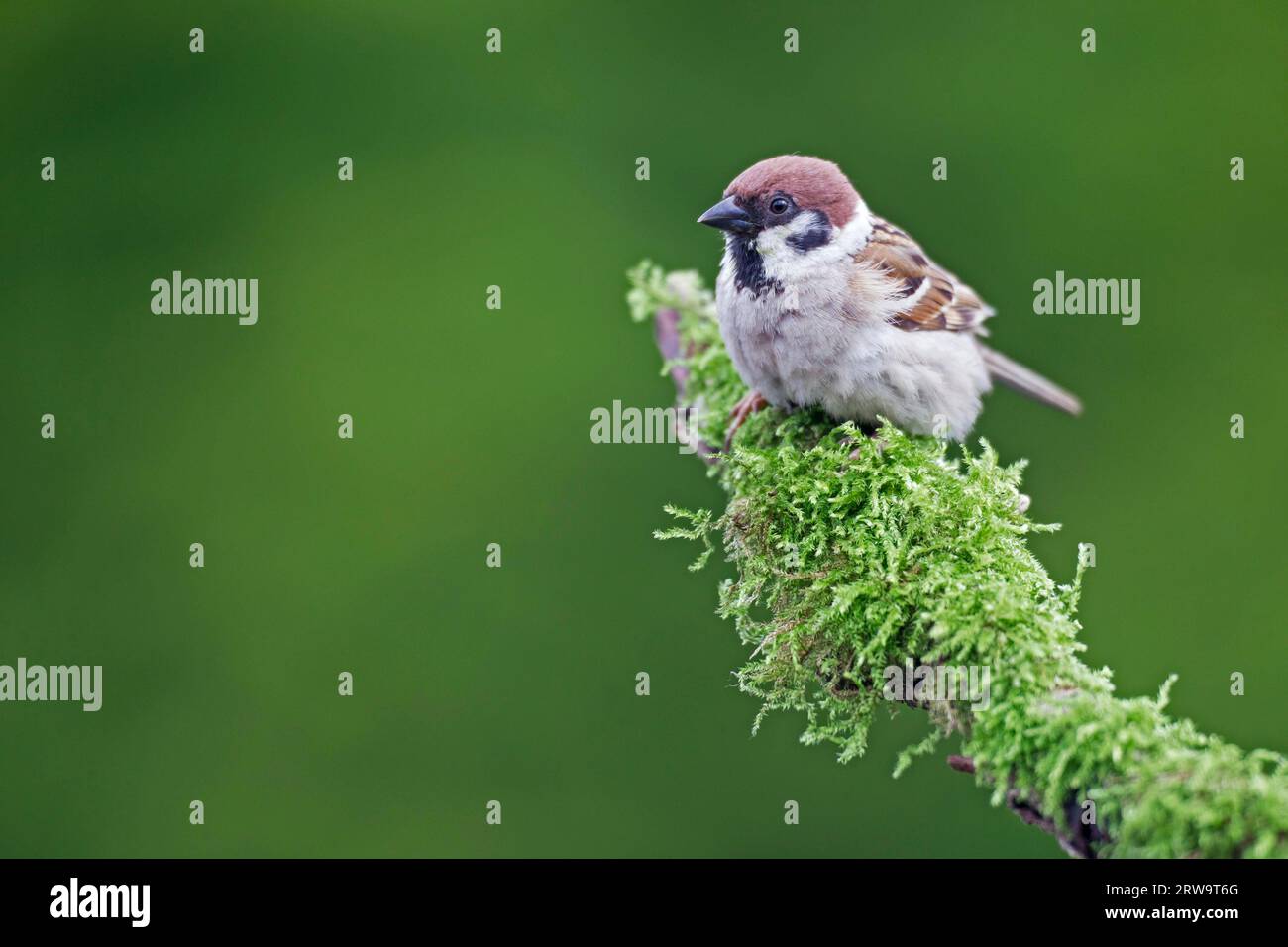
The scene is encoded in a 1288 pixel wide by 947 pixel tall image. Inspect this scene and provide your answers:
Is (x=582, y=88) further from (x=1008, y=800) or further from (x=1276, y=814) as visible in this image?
(x=1276, y=814)

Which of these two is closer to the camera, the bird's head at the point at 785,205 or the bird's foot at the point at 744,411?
the bird's head at the point at 785,205

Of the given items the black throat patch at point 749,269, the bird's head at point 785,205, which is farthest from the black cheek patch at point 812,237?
the black throat patch at point 749,269

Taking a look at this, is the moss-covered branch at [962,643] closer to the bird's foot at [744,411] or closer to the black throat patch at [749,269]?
the bird's foot at [744,411]

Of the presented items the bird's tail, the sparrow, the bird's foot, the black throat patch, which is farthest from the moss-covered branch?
the bird's tail

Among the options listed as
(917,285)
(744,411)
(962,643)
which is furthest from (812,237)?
(962,643)

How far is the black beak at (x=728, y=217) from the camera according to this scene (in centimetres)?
392

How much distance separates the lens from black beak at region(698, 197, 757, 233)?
3916 mm

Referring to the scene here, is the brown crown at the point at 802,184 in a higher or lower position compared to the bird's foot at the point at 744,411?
higher

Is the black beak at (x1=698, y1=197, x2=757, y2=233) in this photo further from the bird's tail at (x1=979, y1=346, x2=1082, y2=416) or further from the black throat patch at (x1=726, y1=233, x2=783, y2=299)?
the bird's tail at (x1=979, y1=346, x2=1082, y2=416)

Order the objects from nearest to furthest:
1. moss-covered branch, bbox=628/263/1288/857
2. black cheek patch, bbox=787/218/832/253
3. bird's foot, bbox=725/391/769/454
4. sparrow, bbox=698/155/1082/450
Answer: moss-covered branch, bbox=628/263/1288/857, sparrow, bbox=698/155/1082/450, black cheek patch, bbox=787/218/832/253, bird's foot, bbox=725/391/769/454

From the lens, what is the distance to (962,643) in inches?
101

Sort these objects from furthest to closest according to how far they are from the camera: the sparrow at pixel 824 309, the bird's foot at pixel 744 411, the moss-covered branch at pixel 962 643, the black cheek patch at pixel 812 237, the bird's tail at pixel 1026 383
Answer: the bird's tail at pixel 1026 383 → the bird's foot at pixel 744 411 → the black cheek patch at pixel 812 237 → the sparrow at pixel 824 309 → the moss-covered branch at pixel 962 643

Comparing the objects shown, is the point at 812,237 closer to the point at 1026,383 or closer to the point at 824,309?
the point at 824,309
